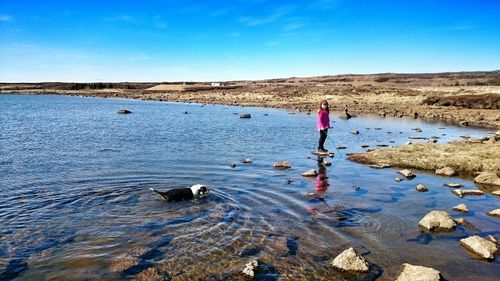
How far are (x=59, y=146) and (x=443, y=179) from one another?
78.0 feet

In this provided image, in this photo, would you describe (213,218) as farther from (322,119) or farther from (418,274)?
(322,119)

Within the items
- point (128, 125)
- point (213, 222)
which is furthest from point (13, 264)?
A: point (128, 125)

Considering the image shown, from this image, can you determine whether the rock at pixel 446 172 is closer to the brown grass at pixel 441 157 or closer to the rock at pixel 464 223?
the brown grass at pixel 441 157

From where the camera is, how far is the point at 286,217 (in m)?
13.0

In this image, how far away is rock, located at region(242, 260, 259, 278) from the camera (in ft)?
29.4

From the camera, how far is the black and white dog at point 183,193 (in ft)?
47.1

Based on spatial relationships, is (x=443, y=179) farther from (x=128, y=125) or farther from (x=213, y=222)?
(x=128, y=125)

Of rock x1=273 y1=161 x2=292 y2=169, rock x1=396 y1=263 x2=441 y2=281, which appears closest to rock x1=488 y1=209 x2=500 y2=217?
rock x1=396 y1=263 x2=441 y2=281

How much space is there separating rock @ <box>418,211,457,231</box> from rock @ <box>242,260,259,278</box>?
5796 millimetres

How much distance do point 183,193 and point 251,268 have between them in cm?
608

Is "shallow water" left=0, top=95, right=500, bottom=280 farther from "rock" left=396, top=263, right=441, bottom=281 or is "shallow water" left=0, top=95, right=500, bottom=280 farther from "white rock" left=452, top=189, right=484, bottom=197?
"white rock" left=452, top=189, right=484, bottom=197

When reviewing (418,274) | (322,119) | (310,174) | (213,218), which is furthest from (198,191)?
(322,119)

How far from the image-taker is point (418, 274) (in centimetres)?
856

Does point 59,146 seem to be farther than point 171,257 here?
Yes
